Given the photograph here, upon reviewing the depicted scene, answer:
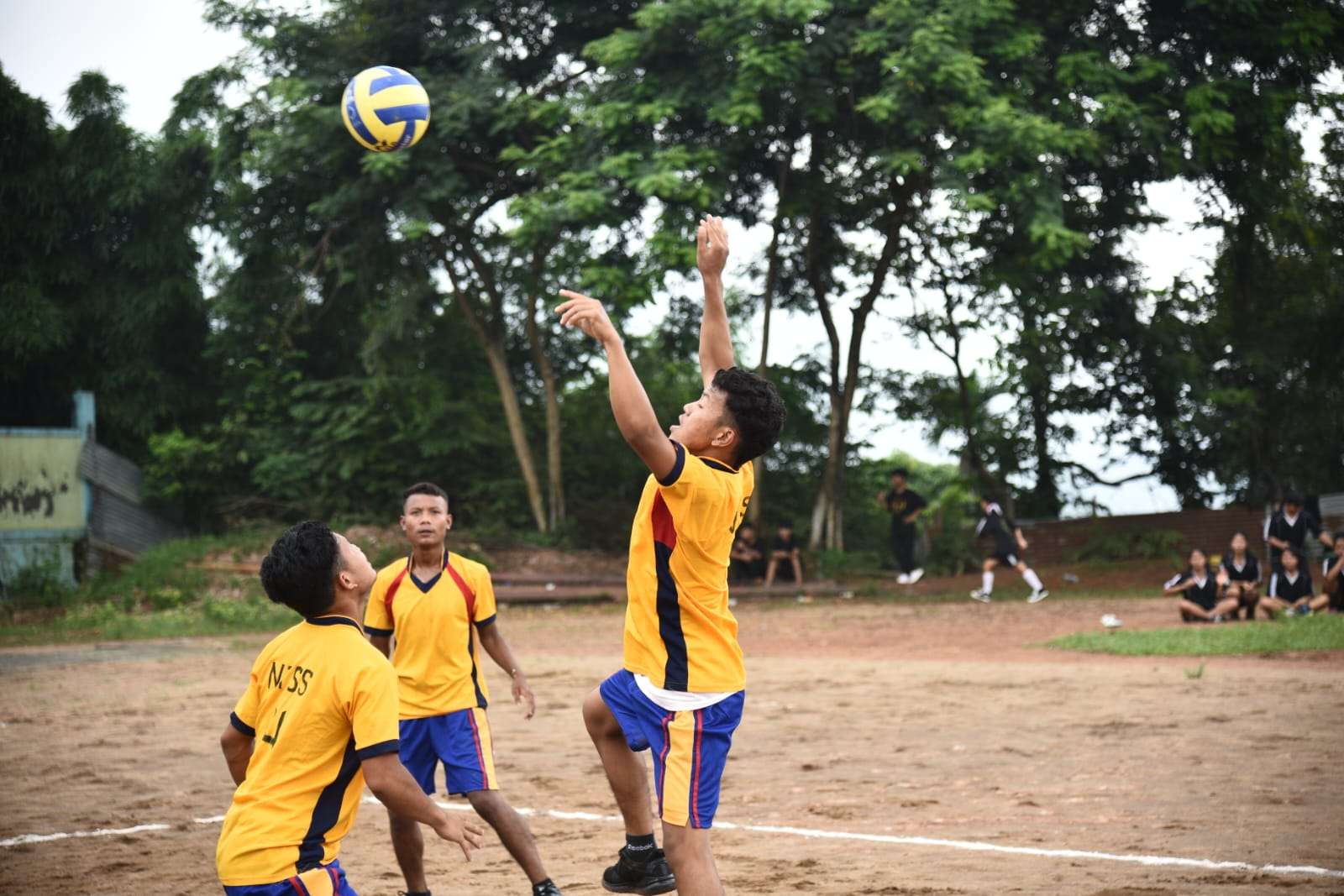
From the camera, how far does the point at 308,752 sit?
3797mm

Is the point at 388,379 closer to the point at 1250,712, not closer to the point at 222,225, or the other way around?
the point at 222,225

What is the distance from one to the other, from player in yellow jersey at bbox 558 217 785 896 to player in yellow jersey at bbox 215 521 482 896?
87cm

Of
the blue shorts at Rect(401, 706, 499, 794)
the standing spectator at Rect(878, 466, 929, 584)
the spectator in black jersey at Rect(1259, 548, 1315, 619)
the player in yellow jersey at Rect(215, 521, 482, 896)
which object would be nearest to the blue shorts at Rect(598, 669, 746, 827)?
the player in yellow jersey at Rect(215, 521, 482, 896)

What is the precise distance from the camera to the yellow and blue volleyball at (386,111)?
8.96m

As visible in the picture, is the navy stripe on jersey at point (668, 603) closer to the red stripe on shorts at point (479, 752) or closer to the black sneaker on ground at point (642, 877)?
the black sneaker on ground at point (642, 877)

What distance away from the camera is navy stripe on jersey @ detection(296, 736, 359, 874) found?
3756mm

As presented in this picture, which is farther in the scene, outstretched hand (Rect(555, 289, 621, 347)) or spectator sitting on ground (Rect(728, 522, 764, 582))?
spectator sitting on ground (Rect(728, 522, 764, 582))

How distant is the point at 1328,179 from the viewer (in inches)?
1080

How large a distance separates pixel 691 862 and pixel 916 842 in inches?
101

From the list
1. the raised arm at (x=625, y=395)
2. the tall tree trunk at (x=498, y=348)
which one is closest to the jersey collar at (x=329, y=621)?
the raised arm at (x=625, y=395)

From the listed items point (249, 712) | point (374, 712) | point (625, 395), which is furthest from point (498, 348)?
point (374, 712)

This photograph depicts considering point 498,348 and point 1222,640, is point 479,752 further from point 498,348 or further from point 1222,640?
point 498,348

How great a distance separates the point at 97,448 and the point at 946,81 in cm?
1591

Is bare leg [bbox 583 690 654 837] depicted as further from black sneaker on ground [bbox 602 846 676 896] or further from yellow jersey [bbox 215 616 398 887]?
yellow jersey [bbox 215 616 398 887]
